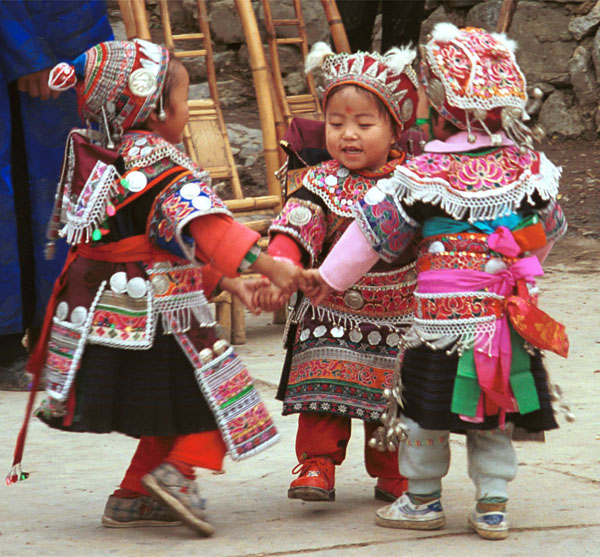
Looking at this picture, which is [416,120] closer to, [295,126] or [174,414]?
[295,126]

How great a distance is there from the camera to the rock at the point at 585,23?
9695 millimetres

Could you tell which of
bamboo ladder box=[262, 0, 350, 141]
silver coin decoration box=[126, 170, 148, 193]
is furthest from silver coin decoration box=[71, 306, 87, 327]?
bamboo ladder box=[262, 0, 350, 141]

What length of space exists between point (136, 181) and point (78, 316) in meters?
0.35

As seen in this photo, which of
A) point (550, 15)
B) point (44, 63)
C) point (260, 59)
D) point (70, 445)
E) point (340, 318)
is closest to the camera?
point (340, 318)

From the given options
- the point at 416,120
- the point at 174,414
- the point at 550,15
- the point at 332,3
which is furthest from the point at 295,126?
the point at 550,15

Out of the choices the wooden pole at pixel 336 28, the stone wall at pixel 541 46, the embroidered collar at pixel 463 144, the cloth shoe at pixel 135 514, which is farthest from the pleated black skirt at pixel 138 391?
the stone wall at pixel 541 46

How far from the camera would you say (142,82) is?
8.82 feet

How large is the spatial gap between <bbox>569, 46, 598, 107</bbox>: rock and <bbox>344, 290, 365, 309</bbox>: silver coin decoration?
7.25 m

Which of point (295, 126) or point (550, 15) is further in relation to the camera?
point (550, 15)

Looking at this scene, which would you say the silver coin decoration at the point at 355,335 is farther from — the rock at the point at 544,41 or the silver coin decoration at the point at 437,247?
the rock at the point at 544,41

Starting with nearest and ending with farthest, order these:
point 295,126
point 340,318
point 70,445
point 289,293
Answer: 1. point 289,293
2. point 340,318
3. point 295,126
4. point 70,445

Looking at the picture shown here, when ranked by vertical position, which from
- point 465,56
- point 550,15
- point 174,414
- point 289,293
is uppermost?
point 465,56

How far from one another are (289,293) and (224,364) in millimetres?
260

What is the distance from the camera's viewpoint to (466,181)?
261 cm
